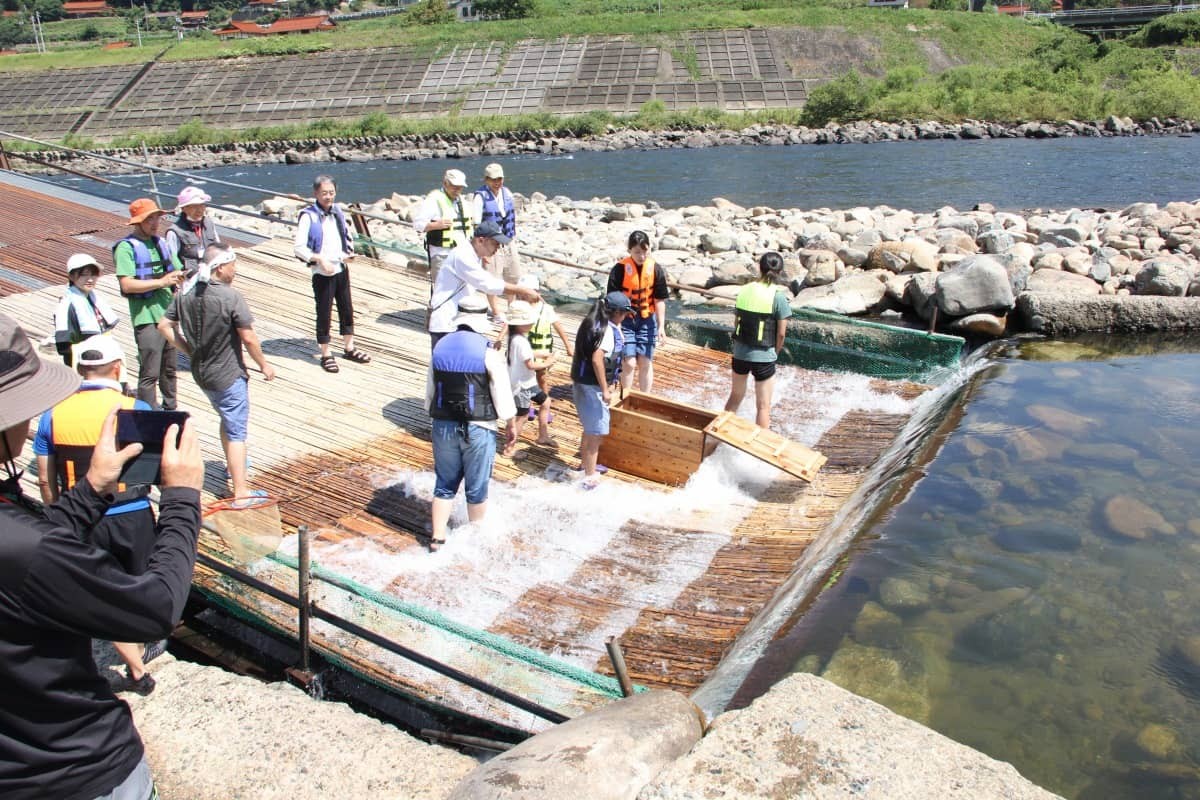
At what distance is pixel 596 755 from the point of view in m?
3.36

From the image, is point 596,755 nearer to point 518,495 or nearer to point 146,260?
point 518,495

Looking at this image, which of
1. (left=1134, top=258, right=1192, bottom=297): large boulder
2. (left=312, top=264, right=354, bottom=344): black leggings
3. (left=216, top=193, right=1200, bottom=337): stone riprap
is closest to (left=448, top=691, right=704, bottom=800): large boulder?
(left=312, top=264, right=354, bottom=344): black leggings

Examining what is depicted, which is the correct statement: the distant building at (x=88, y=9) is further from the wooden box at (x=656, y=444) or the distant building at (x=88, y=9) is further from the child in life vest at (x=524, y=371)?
the wooden box at (x=656, y=444)

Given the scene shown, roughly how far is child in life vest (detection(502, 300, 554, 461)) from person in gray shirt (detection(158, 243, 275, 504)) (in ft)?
6.93

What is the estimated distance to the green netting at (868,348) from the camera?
10.6 meters

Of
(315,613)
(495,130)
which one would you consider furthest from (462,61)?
(315,613)

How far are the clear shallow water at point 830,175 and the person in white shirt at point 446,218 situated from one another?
60.2ft

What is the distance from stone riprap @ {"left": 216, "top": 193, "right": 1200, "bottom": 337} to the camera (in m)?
13.4

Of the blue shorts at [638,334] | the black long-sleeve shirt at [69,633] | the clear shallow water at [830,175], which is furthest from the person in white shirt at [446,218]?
the clear shallow water at [830,175]

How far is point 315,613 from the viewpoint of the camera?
4.80 m

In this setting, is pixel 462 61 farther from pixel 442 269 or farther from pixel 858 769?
pixel 858 769

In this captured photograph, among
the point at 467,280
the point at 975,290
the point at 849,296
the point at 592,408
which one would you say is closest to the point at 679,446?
the point at 592,408

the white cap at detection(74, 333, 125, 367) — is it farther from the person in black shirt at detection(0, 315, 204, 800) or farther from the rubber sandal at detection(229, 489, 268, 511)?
the person in black shirt at detection(0, 315, 204, 800)

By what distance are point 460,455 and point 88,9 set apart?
14818 centimetres
